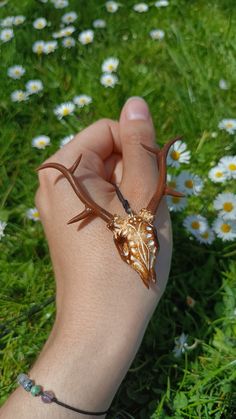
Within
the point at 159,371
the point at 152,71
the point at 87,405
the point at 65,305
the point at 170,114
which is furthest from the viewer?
the point at 152,71

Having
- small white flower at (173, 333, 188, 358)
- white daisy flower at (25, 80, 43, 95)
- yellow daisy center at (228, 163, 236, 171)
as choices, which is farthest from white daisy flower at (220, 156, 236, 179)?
white daisy flower at (25, 80, 43, 95)

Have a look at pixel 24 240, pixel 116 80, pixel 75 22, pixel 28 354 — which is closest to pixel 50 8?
pixel 75 22

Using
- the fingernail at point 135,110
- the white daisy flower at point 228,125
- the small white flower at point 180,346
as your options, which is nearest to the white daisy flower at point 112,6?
the white daisy flower at point 228,125

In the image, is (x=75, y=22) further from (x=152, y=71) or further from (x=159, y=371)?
(x=159, y=371)

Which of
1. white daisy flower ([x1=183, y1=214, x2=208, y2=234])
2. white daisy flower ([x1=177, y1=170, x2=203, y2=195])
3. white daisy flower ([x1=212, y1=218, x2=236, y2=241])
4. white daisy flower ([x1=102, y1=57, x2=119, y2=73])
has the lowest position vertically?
white daisy flower ([x1=212, y1=218, x2=236, y2=241])

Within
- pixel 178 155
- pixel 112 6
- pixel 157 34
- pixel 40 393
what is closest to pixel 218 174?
pixel 178 155

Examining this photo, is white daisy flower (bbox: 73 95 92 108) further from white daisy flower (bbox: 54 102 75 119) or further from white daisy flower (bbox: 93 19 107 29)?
white daisy flower (bbox: 93 19 107 29)

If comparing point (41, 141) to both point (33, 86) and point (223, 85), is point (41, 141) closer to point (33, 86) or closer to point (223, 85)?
point (33, 86)
